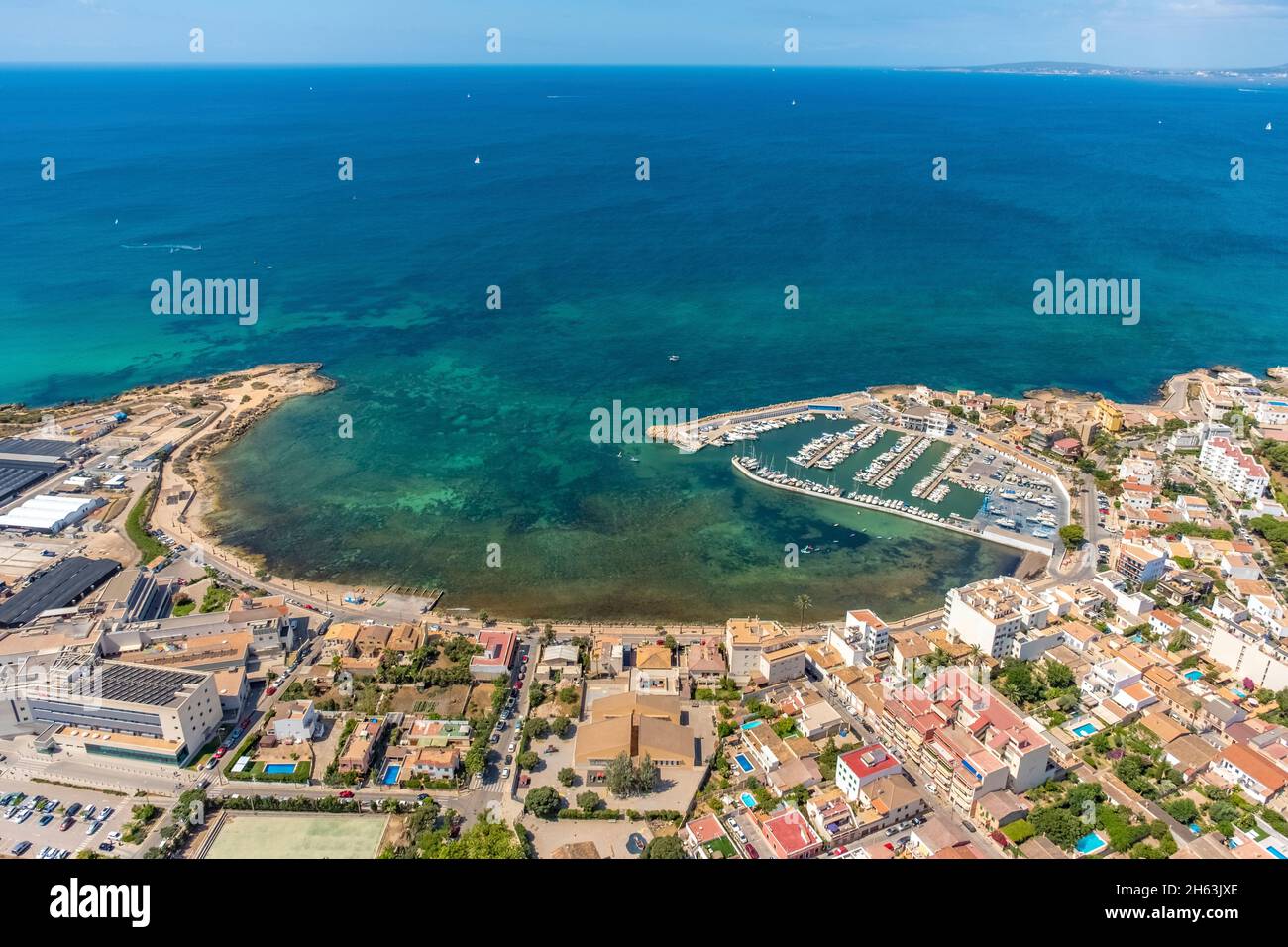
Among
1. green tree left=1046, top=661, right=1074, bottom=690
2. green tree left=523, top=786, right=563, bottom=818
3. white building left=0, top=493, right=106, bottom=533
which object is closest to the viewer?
green tree left=523, top=786, right=563, bottom=818

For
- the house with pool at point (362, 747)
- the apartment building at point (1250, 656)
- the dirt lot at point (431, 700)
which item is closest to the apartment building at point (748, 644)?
the dirt lot at point (431, 700)

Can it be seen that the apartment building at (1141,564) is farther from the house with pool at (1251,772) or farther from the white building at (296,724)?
the white building at (296,724)

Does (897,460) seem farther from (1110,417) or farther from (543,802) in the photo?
(543,802)

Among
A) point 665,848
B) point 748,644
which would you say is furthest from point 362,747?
point 748,644

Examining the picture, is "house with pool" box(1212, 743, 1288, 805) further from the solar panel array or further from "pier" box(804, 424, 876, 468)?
the solar panel array

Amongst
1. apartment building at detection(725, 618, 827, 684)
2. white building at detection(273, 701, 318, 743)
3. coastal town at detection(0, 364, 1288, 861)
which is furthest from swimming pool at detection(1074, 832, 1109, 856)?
white building at detection(273, 701, 318, 743)
